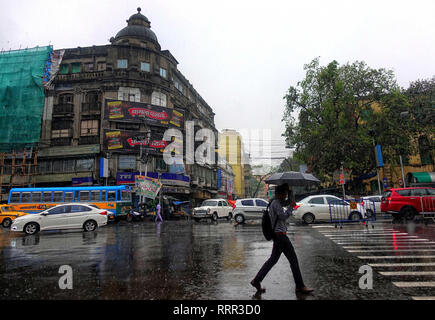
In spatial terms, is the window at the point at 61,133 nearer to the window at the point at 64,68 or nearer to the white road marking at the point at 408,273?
the window at the point at 64,68

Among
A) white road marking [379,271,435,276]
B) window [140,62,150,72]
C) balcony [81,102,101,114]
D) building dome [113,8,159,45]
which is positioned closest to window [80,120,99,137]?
balcony [81,102,101,114]

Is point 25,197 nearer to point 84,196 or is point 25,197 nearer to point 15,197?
point 15,197

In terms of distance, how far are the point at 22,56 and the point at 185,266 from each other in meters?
39.4

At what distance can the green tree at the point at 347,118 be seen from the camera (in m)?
27.4

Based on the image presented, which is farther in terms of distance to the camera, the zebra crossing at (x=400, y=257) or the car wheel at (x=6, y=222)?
the car wheel at (x=6, y=222)

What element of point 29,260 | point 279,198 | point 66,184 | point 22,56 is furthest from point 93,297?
point 22,56

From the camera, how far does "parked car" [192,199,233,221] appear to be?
2430cm

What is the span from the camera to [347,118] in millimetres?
30438

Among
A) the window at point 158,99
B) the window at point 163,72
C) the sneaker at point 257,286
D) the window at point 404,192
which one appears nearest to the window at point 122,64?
the window at point 163,72

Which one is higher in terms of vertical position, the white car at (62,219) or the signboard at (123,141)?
the signboard at (123,141)

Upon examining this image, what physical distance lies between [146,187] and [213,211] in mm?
7101

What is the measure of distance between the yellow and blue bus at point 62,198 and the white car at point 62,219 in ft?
24.7

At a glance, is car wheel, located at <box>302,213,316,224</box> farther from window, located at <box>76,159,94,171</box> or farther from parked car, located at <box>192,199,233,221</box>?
window, located at <box>76,159,94,171</box>

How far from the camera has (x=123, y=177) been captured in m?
32.9
